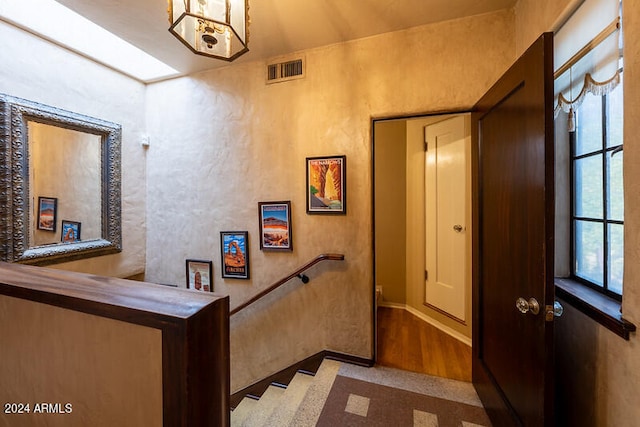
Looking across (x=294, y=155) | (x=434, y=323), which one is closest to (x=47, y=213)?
(x=294, y=155)

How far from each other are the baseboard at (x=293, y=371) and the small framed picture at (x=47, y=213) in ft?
7.04

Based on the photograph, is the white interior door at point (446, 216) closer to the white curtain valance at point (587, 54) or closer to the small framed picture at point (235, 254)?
the white curtain valance at point (587, 54)

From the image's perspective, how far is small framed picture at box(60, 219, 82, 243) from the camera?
6.92ft

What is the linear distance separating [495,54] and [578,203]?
1118mm

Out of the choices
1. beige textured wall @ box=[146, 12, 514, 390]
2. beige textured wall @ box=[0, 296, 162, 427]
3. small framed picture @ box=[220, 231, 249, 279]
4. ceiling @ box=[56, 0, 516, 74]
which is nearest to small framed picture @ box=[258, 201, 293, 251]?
beige textured wall @ box=[146, 12, 514, 390]

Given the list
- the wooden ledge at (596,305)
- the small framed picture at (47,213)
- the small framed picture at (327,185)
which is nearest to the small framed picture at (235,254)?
the small framed picture at (327,185)

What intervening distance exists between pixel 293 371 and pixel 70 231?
7.41ft

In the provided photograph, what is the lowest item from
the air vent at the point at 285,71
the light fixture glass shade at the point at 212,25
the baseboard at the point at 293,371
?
the baseboard at the point at 293,371

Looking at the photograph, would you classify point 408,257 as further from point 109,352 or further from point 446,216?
point 109,352

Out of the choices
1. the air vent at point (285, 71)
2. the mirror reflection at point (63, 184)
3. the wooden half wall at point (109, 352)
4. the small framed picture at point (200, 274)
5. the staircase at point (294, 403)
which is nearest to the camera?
the wooden half wall at point (109, 352)

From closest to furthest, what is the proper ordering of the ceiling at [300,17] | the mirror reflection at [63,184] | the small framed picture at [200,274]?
the ceiling at [300,17] → the mirror reflection at [63,184] → the small framed picture at [200,274]

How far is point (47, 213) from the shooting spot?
1999 millimetres

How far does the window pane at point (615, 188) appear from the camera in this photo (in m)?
1.00

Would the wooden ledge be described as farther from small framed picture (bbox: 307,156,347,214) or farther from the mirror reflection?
the mirror reflection
